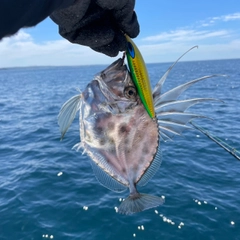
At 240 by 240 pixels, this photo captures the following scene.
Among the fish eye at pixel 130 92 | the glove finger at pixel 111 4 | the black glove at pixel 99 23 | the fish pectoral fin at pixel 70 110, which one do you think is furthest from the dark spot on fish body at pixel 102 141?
the glove finger at pixel 111 4

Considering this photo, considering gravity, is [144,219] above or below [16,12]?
below

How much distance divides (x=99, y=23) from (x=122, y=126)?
106 centimetres

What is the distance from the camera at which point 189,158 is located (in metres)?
12.6

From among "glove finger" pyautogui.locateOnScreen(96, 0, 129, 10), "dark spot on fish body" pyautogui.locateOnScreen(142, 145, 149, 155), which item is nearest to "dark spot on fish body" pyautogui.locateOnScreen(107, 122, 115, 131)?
"dark spot on fish body" pyautogui.locateOnScreen(142, 145, 149, 155)

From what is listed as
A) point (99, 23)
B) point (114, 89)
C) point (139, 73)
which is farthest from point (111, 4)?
point (114, 89)

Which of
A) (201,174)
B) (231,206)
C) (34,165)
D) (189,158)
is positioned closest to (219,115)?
(189,158)

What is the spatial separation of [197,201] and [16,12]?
8.79 metres

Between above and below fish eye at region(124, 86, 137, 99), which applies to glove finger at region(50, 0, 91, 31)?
above

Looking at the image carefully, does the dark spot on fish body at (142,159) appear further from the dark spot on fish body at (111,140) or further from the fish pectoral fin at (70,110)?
the fish pectoral fin at (70,110)

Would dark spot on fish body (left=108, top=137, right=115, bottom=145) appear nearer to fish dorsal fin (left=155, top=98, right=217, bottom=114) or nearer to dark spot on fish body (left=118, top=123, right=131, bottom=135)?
dark spot on fish body (left=118, top=123, right=131, bottom=135)

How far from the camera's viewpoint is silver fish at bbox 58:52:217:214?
109 inches

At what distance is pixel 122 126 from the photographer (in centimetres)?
291

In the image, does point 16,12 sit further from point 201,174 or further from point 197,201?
point 201,174

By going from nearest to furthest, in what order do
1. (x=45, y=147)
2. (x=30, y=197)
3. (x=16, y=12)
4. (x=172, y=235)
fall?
(x=16, y=12) < (x=172, y=235) < (x=30, y=197) < (x=45, y=147)
